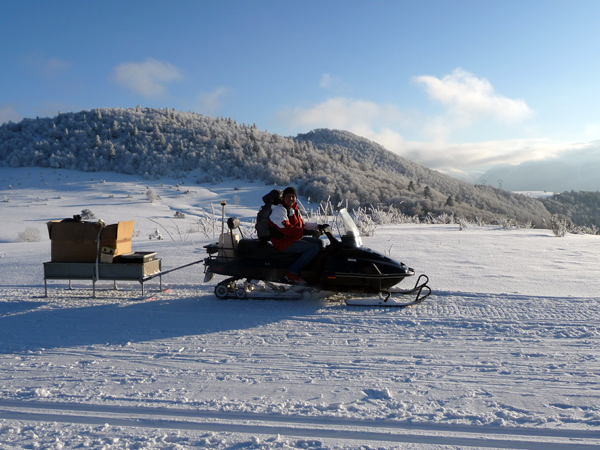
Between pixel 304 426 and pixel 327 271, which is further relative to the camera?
A: pixel 327 271

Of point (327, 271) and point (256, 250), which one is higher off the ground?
point (256, 250)

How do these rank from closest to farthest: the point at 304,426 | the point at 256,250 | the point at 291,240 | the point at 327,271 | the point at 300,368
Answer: the point at 304,426
the point at 300,368
the point at 327,271
the point at 291,240
the point at 256,250

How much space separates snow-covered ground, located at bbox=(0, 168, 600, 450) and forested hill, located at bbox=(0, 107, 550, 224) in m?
31.7

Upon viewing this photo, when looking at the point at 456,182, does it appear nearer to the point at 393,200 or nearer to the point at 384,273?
the point at 393,200

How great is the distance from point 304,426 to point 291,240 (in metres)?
3.29

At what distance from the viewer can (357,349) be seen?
4125 mm

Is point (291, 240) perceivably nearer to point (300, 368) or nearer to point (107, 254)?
point (300, 368)

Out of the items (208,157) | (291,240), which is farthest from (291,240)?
(208,157)

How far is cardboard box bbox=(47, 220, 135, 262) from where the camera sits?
6145 mm

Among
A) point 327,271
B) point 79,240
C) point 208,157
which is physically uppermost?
point 208,157

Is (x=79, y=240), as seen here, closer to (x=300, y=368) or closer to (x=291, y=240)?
(x=291, y=240)

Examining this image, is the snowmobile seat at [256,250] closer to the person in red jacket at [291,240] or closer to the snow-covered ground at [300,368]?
the person in red jacket at [291,240]

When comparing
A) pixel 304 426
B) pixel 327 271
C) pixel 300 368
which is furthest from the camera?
pixel 327 271

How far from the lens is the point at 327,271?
226 inches
